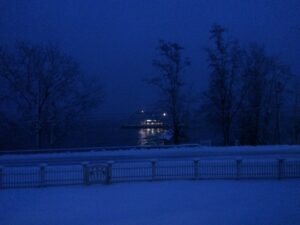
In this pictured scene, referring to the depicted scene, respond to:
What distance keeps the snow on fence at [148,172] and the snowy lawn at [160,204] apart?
20.4 inches

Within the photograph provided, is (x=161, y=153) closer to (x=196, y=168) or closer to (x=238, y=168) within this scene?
(x=196, y=168)

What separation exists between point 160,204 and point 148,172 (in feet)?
15.6

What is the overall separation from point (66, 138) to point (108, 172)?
17.7 meters

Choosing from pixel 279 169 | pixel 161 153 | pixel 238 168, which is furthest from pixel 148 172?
pixel 161 153

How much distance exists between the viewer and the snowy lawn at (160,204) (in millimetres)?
11820

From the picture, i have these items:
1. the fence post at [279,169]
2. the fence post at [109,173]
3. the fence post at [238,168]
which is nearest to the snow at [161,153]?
the fence post at [279,169]

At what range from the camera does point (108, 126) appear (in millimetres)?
32000

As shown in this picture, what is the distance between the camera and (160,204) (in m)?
13.6

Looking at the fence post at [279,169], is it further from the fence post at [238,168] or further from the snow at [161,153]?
the snow at [161,153]

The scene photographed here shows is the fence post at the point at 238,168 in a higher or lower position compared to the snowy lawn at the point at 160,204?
higher

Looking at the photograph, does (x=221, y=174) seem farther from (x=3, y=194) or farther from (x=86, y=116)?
(x=86, y=116)

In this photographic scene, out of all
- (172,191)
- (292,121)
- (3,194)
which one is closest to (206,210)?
(172,191)

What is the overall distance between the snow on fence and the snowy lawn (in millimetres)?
517

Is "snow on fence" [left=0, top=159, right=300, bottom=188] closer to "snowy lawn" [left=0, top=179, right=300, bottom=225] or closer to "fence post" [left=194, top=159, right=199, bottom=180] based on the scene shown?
"fence post" [left=194, top=159, right=199, bottom=180]
